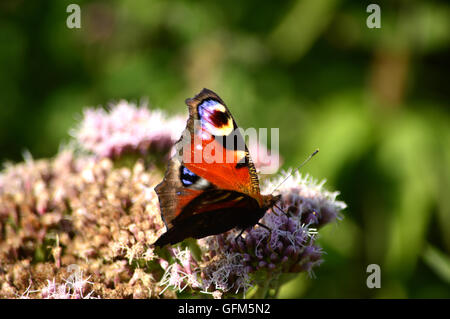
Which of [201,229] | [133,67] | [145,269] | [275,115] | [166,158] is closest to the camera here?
[201,229]

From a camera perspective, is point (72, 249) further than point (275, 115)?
No

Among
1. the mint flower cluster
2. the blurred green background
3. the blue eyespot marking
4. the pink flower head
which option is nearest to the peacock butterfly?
the blue eyespot marking

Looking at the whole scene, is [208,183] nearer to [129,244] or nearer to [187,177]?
[187,177]

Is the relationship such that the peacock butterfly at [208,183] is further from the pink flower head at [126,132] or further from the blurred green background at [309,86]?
the blurred green background at [309,86]

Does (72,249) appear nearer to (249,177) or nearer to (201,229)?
(201,229)

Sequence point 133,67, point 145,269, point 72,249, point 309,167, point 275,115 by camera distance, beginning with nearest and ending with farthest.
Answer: point 145,269 < point 72,249 < point 309,167 < point 275,115 < point 133,67
